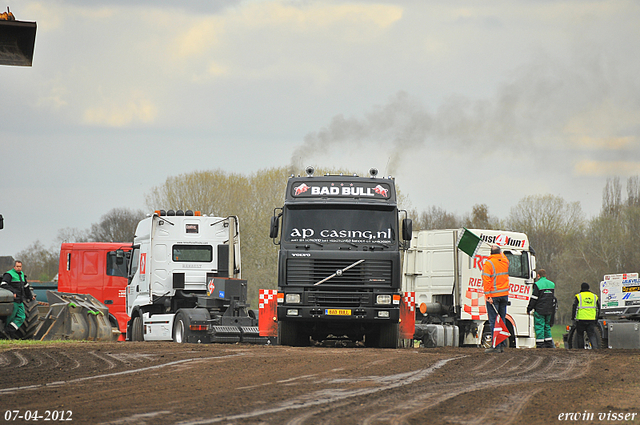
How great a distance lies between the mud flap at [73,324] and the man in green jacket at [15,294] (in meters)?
0.77

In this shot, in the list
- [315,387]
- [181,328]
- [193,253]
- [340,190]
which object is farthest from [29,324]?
[315,387]

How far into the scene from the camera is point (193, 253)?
2092 cm

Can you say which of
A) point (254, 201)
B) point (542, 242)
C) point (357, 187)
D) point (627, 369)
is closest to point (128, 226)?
point (254, 201)

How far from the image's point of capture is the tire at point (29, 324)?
804 inches

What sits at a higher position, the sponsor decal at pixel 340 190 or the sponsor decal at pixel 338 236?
the sponsor decal at pixel 340 190

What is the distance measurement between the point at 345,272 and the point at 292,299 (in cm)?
124

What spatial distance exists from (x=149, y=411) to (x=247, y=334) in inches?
481

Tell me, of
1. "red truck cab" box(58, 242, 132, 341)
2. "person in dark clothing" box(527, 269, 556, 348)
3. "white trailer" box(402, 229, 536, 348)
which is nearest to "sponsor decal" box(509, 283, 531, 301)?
"white trailer" box(402, 229, 536, 348)

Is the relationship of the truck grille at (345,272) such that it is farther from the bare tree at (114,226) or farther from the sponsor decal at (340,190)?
the bare tree at (114,226)

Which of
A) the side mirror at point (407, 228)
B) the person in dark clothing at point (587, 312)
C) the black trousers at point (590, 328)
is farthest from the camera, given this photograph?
the black trousers at point (590, 328)

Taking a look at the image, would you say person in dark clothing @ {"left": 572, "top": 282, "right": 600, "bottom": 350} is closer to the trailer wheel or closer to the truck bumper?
the trailer wheel

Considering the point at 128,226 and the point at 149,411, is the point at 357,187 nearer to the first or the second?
the point at 149,411

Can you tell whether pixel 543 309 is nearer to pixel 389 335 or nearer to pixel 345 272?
pixel 389 335

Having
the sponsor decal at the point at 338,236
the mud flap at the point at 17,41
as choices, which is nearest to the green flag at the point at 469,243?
the sponsor decal at the point at 338,236
